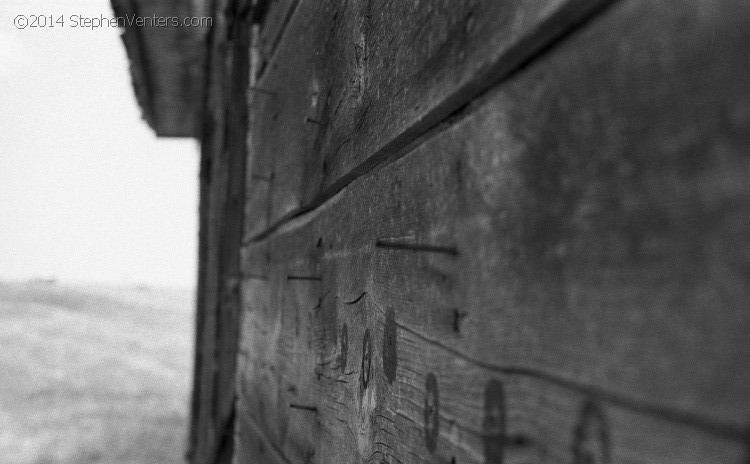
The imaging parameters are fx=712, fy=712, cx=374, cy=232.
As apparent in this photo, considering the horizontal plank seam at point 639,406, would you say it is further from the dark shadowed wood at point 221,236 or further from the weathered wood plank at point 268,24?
the dark shadowed wood at point 221,236

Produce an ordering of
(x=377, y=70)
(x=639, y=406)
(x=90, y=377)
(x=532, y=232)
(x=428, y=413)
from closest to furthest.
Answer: (x=639, y=406), (x=532, y=232), (x=428, y=413), (x=377, y=70), (x=90, y=377)

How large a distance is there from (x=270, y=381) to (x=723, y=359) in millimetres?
1436

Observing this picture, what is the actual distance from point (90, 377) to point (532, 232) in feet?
19.4

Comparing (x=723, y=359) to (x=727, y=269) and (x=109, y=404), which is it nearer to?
(x=727, y=269)

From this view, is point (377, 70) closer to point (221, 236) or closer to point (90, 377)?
point (221, 236)

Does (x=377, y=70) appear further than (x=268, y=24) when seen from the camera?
No

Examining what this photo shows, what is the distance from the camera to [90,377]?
5.75 metres

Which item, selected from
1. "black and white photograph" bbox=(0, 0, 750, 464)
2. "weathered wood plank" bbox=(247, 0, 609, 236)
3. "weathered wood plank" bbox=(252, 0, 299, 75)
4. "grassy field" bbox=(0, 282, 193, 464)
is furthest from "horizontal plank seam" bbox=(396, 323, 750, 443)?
"grassy field" bbox=(0, 282, 193, 464)

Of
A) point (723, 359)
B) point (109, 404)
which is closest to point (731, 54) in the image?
point (723, 359)

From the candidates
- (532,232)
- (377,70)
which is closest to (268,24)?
(377,70)

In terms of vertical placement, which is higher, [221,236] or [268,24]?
[268,24]

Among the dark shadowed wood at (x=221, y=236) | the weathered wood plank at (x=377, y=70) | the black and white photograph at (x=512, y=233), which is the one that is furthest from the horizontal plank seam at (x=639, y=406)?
the dark shadowed wood at (x=221, y=236)

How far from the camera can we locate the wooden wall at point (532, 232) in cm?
34

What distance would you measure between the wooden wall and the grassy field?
3.92 meters
